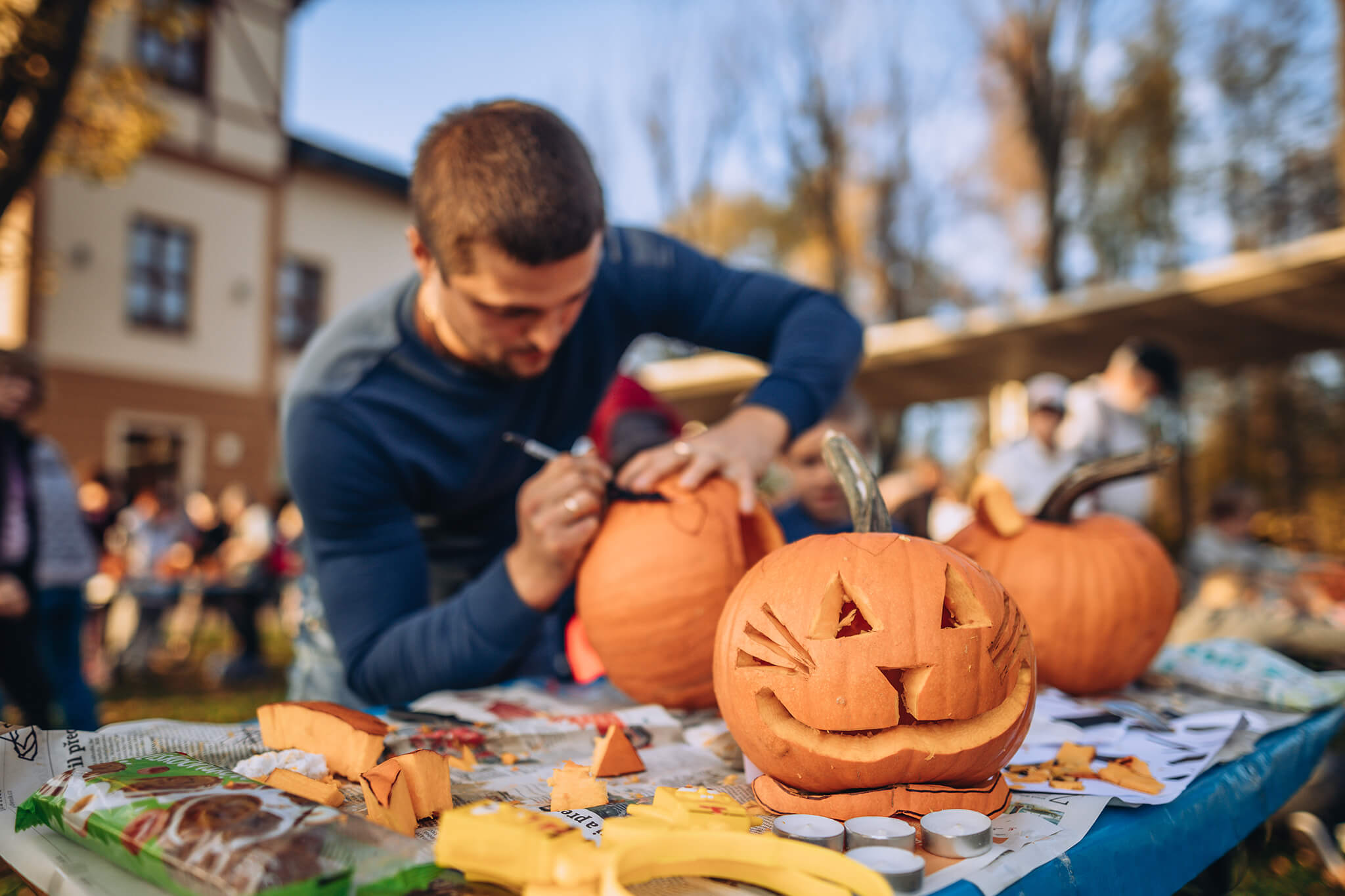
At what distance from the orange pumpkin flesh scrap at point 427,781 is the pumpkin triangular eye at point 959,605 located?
57cm

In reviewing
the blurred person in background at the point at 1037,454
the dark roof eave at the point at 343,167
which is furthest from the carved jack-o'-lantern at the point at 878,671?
the dark roof eave at the point at 343,167

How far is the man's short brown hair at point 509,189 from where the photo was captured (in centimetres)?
127

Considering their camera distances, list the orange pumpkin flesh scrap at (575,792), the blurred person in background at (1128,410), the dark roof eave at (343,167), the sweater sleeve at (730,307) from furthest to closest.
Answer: the dark roof eave at (343,167) → the blurred person in background at (1128,410) → the sweater sleeve at (730,307) → the orange pumpkin flesh scrap at (575,792)

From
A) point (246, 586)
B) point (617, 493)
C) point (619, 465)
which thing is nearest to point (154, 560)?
point (246, 586)

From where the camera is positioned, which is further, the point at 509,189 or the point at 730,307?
the point at 730,307

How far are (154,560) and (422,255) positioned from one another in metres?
7.44

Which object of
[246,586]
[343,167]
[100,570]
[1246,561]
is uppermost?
[343,167]

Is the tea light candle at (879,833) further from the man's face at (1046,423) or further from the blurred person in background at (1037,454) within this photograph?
the man's face at (1046,423)

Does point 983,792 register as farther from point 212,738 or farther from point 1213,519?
point 1213,519

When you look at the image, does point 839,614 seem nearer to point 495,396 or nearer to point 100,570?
point 495,396

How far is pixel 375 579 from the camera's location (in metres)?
1.56

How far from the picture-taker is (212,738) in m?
1.10

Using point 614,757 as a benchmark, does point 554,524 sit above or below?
above

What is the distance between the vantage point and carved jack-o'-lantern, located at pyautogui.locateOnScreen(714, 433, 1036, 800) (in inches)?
37.1
